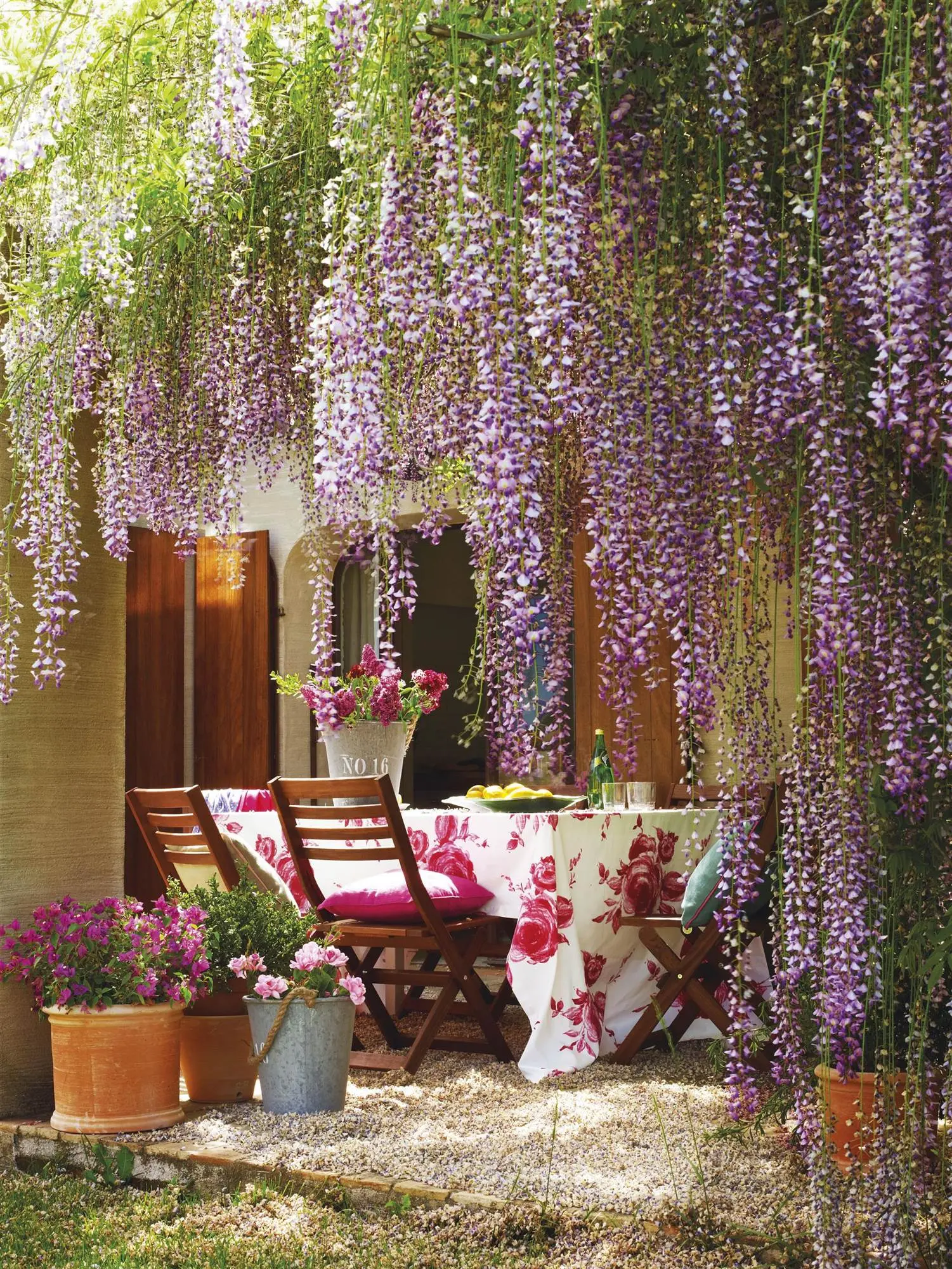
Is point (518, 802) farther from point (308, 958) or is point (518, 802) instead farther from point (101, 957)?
point (101, 957)

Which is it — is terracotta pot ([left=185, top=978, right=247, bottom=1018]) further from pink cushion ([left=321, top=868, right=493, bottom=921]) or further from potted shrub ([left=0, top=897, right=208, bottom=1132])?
pink cushion ([left=321, top=868, right=493, bottom=921])

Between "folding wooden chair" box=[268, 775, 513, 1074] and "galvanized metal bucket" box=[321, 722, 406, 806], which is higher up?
"galvanized metal bucket" box=[321, 722, 406, 806]

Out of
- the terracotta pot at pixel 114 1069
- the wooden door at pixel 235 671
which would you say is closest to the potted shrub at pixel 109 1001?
the terracotta pot at pixel 114 1069

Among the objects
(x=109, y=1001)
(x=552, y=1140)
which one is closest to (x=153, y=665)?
(x=109, y=1001)

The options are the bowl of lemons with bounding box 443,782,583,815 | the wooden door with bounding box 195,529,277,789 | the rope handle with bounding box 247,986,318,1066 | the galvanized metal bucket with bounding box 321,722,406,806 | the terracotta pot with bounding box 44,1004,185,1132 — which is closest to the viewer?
the terracotta pot with bounding box 44,1004,185,1132

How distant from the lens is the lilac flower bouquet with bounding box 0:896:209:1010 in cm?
316

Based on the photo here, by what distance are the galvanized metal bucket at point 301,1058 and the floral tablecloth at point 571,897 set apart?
57 cm

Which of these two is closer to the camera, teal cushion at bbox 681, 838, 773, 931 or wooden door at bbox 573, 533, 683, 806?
teal cushion at bbox 681, 838, 773, 931

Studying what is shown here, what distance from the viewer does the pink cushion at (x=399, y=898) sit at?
3658mm

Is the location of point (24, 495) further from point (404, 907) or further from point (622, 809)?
point (622, 809)

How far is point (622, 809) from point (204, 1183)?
1543 millimetres

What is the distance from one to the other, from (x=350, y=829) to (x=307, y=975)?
0.44 metres

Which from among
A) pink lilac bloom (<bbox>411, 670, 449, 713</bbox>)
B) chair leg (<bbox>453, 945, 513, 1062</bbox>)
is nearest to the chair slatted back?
chair leg (<bbox>453, 945, 513, 1062</bbox>)

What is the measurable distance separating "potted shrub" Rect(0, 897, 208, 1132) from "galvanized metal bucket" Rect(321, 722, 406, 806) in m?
0.63
